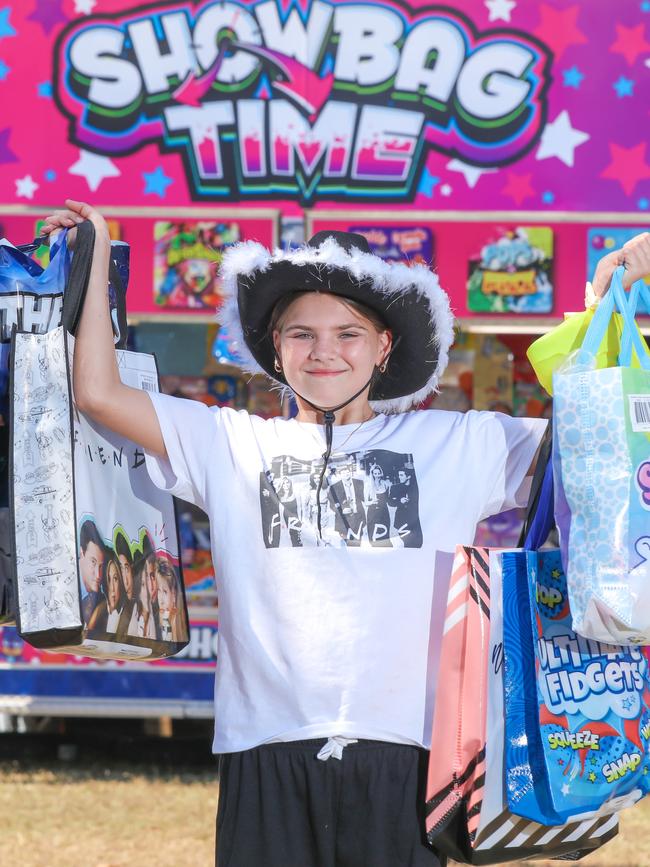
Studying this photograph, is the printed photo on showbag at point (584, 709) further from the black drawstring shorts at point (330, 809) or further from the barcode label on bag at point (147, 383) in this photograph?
the barcode label on bag at point (147, 383)

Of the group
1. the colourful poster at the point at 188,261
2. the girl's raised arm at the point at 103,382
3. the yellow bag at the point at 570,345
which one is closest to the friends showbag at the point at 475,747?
the yellow bag at the point at 570,345

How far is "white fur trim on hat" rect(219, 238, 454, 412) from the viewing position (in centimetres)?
226

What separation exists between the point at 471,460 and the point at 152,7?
10.9 feet

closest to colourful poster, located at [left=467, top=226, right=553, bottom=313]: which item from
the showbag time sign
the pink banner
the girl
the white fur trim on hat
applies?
the pink banner

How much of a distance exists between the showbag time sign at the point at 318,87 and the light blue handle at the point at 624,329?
2.71 metres

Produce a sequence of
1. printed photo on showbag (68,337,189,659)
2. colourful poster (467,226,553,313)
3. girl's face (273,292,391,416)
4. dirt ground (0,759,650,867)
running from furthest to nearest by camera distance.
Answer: colourful poster (467,226,553,313), dirt ground (0,759,650,867), girl's face (273,292,391,416), printed photo on showbag (68,337,189,659)

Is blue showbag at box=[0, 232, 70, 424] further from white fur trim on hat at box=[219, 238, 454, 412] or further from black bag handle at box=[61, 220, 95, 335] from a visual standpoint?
white fur trim on hat at box=[219, 238, 454, 412]

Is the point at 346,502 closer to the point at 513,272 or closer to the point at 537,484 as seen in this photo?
the point at 537,484

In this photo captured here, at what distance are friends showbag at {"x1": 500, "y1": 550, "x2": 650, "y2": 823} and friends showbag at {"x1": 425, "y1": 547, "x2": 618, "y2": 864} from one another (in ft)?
0.09

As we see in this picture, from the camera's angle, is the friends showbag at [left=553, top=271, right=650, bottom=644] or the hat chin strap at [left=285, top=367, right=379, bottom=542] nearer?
the friends showbag at [left=553, top=271, right=650, bottom=644]

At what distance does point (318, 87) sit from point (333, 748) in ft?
11.2

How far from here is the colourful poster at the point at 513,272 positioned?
Result: 471 centimetres

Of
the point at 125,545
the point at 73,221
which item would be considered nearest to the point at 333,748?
the point at 125,545

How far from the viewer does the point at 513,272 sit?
473cm
